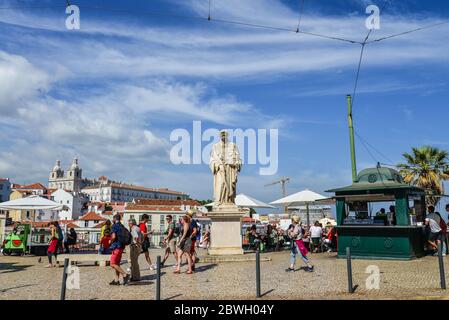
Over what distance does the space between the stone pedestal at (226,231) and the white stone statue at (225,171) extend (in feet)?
2.00

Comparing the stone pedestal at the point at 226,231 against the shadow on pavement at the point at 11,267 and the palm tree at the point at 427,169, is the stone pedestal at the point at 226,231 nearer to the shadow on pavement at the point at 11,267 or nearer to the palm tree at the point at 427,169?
the shadow on pavement at the point at 11,267

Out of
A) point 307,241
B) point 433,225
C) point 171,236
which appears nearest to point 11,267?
point 171,236

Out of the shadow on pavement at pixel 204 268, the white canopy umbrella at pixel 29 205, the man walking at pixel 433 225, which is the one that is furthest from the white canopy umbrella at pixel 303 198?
the white canopy umbrella at pixel 29 205

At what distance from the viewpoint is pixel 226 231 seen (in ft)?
52.4

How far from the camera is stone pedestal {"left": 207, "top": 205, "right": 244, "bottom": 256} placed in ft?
51.8

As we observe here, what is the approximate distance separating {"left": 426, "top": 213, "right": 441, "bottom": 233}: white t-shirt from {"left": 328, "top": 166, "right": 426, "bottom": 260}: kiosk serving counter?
552mm

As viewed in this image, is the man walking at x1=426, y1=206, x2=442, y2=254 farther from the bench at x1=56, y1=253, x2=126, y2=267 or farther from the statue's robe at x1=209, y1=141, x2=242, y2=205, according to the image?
the bench at x1=56, y1=253, x2=126, y2=267

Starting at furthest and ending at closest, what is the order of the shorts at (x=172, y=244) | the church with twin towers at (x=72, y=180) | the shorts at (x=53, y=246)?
1. the church with twin towers at (x=72, y=180)
2. the shorts at (x=53, y=246)
3. the shorts at (x=172, y=244)

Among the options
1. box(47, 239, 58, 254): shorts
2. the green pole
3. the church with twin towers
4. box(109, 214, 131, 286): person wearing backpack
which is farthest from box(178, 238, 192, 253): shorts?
the church with twin towers

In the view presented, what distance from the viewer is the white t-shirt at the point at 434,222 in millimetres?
14289

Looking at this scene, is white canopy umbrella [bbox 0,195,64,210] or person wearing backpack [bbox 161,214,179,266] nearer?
person wearing backpack [bbox 161,214,179,266]
